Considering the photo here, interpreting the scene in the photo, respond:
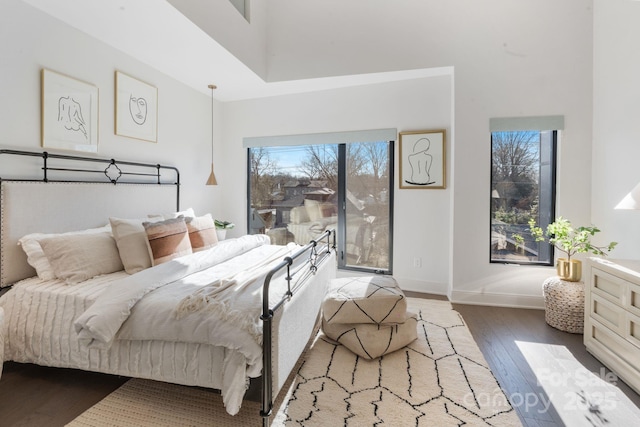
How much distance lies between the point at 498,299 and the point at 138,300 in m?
3.32

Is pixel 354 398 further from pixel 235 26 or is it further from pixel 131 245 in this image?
pixel 235 26

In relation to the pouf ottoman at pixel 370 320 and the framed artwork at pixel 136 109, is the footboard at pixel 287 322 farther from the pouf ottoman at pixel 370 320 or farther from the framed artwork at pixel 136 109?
the framed artwork at pixel 136 109

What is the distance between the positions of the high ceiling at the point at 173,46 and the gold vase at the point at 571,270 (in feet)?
7.68

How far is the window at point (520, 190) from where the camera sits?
313 centimetres

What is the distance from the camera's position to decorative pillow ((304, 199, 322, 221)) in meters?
4.06

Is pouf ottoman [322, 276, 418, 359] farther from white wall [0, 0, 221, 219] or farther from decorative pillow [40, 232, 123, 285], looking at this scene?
white wall [0, 0, 221, 219]

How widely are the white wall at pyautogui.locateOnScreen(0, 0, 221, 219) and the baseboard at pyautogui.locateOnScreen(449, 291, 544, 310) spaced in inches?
135

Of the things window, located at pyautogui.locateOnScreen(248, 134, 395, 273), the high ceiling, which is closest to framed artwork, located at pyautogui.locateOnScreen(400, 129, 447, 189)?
window, located at pyautogui.locateOnScreen(248, 134, 395, 273)

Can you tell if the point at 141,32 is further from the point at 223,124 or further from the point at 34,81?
the point at 223,124

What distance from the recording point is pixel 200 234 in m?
2.90

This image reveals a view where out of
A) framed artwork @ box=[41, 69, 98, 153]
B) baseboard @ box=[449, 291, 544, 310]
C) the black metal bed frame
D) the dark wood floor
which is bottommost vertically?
the dark wood floor

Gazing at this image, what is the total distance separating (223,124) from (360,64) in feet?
7.21

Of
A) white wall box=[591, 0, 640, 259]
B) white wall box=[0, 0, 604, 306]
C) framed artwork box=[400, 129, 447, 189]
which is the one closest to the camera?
white wall box=[591, 0, 640, 259]

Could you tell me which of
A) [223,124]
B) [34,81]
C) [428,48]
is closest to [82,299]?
[34,81]
